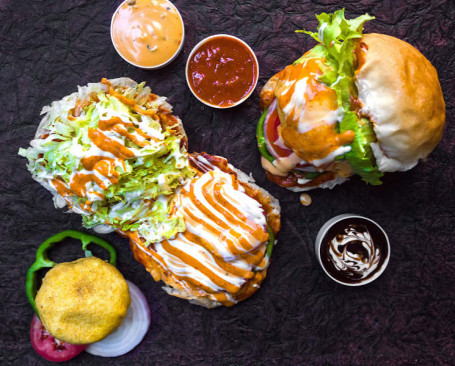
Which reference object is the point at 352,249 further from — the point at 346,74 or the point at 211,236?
the point at 346,74

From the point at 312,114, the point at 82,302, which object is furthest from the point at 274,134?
the point at 82,302

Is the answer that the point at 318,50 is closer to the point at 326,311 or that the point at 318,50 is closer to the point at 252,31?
the point at 252,31

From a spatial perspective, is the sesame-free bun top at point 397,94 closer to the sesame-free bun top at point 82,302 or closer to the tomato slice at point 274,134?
the tomato slice at point 274,134

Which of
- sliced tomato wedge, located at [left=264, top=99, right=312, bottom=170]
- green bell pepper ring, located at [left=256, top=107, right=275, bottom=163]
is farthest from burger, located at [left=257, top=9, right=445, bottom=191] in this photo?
green bell pepper ring, located at [left=256, top=107, right=275, bottom=163]

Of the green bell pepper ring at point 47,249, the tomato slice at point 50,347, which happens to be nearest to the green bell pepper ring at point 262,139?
the green bell pepper ring at point 47,249

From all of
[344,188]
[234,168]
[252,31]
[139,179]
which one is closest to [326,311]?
[344,188]

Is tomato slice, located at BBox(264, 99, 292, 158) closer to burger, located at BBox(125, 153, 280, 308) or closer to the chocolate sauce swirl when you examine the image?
burger, located at BBox(125, 153, 280, 308)
